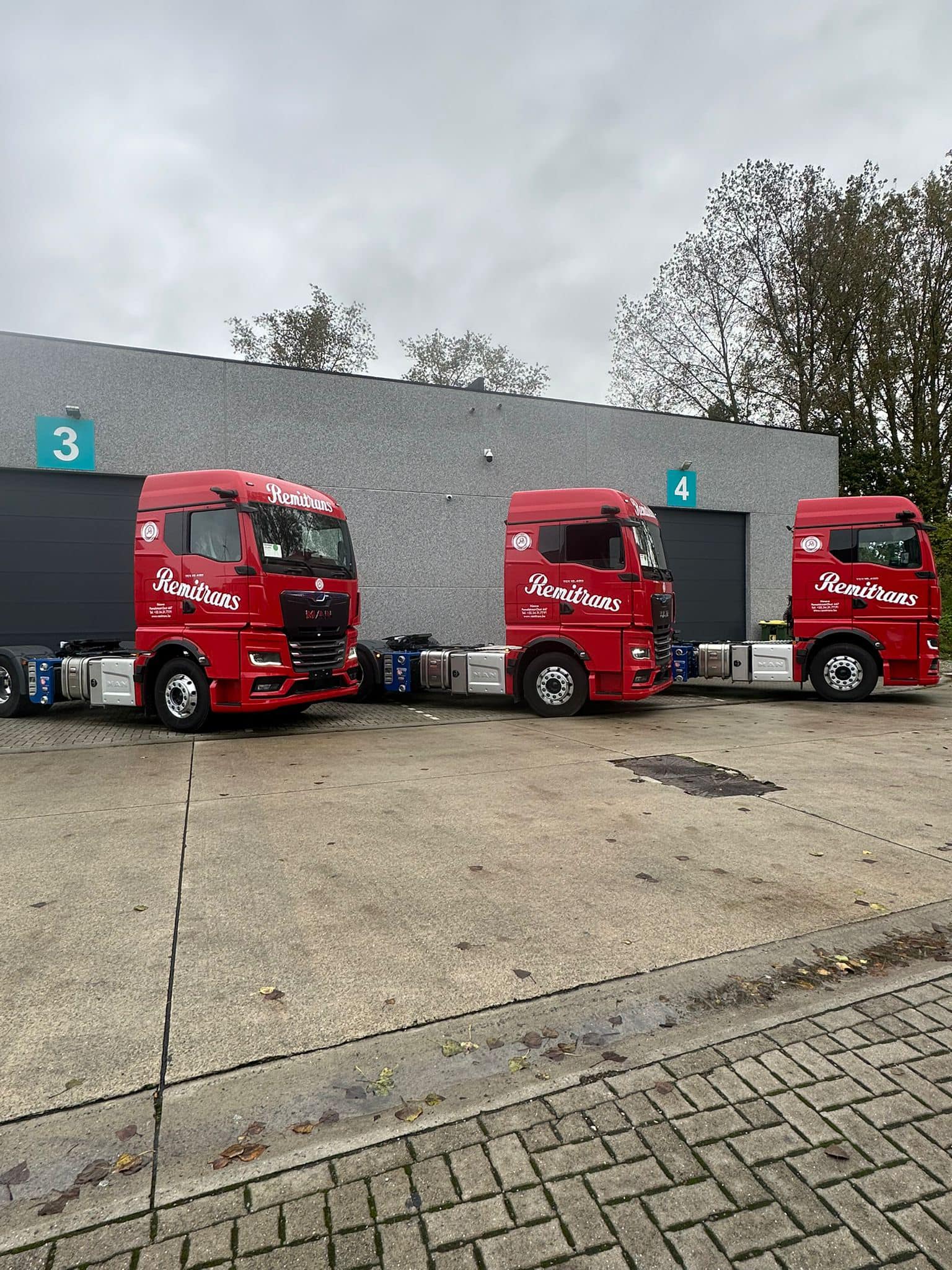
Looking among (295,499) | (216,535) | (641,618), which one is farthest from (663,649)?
(216,535)

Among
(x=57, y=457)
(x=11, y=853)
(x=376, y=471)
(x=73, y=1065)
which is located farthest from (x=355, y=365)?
(x=73, y=1065)

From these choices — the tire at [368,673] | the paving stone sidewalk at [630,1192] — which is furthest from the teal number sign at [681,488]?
the paving stone sidewalk at [630,1192]

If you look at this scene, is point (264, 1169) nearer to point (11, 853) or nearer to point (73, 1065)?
point (73, 1065)

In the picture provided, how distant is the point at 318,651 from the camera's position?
9.55m

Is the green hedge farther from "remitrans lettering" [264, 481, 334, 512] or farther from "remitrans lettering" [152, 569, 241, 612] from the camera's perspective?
"remitrans lettering" [152, 569, 241, 612]

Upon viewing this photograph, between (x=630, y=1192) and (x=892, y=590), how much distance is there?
37.0ft

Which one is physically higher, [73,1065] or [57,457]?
[57,457]

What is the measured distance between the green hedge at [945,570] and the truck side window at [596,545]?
1380 cm

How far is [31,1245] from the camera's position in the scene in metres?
1.81

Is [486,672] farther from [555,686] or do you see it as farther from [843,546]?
[843,546]

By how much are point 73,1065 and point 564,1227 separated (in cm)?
167

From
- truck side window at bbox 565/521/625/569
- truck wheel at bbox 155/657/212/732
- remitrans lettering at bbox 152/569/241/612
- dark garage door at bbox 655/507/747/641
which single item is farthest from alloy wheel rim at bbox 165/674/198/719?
dark garage door at bbox 655/507/747/641

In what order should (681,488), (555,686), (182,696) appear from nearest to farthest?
(182,696) → (555,686) → (681,488)

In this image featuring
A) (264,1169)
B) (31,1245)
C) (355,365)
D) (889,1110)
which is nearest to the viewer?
(31,1245)
